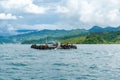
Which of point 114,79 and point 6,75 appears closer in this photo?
point 114,79

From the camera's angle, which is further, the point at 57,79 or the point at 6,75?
the point at 6,75

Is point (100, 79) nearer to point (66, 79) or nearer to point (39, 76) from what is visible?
point (66, 79)

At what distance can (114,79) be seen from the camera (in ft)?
214

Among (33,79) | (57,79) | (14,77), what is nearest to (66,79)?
(57,79)

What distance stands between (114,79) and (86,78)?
224 inches

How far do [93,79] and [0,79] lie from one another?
18.6 metres

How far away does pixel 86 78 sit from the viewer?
66.5 meters

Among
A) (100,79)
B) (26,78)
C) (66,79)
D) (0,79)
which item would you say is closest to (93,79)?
(100,79)

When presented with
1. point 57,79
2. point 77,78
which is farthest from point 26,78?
point 77,78

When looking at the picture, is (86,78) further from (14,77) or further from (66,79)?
(14,77)

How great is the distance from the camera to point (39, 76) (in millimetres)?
68250

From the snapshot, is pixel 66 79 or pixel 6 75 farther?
pixel 6 75

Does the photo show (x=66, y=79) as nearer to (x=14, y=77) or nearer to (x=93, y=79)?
(x=93, y=79)

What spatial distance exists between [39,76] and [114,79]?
51.3 feet
